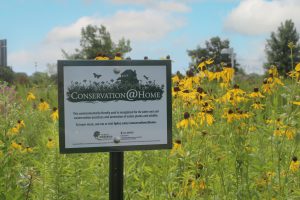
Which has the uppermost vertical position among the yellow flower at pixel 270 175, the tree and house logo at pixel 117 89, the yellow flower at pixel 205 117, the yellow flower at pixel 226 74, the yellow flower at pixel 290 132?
the yellow flower at pixel 226 74

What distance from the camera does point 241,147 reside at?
3.25 m

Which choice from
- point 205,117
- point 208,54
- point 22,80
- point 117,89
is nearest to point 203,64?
point 205,117

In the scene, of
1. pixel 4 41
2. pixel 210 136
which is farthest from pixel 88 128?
pixel 4 41

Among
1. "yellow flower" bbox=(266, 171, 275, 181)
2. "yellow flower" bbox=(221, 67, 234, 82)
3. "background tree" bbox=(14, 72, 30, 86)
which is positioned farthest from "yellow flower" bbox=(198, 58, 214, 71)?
"background tree" bbox=(14, 72, 30, 86)

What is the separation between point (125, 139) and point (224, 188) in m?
0.93

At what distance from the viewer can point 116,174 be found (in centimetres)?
278

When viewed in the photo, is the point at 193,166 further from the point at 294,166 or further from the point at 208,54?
the point at 208,54

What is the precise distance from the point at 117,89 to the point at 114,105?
9 cm

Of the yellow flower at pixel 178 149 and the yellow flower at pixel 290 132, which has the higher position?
the yellow flower at pixel 290 132

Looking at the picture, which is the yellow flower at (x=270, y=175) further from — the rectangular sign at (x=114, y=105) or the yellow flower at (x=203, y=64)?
the rectangular sign at (x=114, y=105)

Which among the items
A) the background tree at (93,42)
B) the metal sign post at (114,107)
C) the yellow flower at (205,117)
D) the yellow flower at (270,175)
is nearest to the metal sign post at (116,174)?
the metal sign post at (114,107)

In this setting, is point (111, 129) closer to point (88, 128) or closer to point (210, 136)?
point (88, 128)

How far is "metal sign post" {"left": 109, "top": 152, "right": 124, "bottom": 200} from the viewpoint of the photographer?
277 cm

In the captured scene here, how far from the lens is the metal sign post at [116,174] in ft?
9.07
